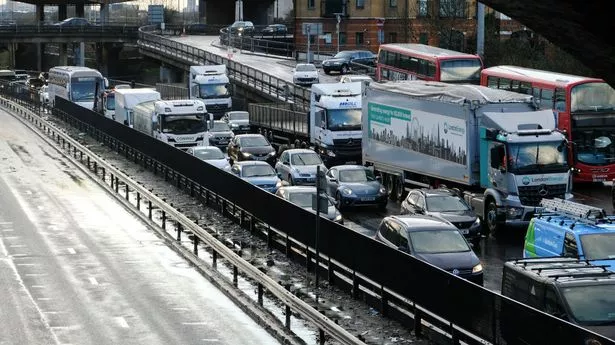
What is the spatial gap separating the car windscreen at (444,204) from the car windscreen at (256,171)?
8746 mm

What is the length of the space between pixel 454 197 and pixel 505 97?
494cm

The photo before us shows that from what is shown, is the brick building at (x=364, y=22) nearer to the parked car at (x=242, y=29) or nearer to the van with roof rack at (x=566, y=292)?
the parked car at (x=242, y=29)

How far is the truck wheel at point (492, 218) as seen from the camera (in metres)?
35.0

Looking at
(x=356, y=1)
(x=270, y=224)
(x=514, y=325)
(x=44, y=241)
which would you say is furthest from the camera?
(x=356, y=1)

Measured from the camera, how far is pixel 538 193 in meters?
35.0

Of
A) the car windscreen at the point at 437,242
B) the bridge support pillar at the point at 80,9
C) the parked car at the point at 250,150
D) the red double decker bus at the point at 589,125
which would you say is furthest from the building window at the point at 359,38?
the car windscreen at the point at 437,242

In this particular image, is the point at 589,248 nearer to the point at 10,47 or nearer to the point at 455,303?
the point at 455,303

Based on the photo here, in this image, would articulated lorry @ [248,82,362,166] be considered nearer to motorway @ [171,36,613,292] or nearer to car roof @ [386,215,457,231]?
motorway @ [171,36,613,292]

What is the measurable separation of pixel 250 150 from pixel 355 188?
35.5ft

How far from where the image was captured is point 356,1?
103 m

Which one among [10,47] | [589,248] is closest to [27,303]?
[589,248]

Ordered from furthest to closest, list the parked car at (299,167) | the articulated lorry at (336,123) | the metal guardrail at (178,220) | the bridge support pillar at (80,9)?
1. the bridge support pillar at (80,9)
2. the articulated lorry at (336,123)
3. the parked car at (299,167)
4. the metal guardrail at (178,220)

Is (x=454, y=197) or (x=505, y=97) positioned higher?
(x=505, y=97)

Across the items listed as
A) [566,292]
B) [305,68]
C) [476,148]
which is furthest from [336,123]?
[566,292]
